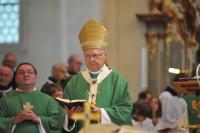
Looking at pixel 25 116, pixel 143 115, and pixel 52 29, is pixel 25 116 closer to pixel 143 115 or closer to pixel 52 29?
pixel 143 115

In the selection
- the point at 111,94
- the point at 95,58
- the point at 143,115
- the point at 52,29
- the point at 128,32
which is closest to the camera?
the point at 95,58

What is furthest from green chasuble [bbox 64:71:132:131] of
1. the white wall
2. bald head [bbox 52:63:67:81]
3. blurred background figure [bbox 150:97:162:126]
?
the white wall

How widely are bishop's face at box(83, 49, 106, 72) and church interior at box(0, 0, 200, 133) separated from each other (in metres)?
7.19

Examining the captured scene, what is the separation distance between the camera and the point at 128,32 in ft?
57.0

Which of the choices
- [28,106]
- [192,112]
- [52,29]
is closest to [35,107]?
[28,106]

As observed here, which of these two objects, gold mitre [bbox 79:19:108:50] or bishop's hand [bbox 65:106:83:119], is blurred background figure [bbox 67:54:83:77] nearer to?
gold mitre [bbox 79:19:108:50]

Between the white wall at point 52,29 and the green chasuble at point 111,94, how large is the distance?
6.64 m

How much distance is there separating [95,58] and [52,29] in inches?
288

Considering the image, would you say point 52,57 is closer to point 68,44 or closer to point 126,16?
point 68,44

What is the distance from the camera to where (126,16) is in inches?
687

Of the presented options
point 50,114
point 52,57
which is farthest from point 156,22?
point 50,114

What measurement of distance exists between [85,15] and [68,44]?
0.74 m

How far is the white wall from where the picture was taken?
14562 millimetres

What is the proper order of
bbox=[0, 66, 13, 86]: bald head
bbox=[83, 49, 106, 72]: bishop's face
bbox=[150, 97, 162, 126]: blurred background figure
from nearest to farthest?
bbox=[83, 49, 106, 72]: bishop's face → bbox=[0, 66, 13, 86]: bald head → bbox=[150, 97, 162, 126]: blurred background figure
